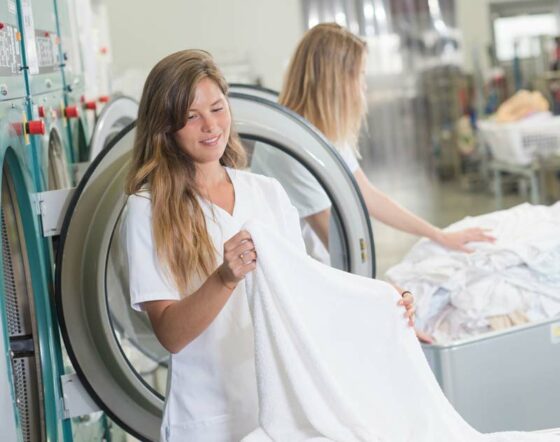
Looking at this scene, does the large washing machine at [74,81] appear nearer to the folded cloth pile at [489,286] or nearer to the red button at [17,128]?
the red button at [17,128]

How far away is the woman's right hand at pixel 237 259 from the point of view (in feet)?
5.22

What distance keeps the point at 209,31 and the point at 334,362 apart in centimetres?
561

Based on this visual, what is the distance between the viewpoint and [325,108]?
284cm

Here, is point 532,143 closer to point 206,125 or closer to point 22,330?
point 22,330

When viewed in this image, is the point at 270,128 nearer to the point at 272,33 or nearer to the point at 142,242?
the point at 142,242

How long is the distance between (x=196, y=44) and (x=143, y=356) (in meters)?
3.71

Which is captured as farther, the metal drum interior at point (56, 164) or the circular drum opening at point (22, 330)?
the metal drum interior at point (56, 164)

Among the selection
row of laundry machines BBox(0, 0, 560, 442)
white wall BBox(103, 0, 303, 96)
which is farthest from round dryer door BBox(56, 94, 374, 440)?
white wall BBox(103, 0, 303, 96)

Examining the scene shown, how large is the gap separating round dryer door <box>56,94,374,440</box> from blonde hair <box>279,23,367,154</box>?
21 centimetres

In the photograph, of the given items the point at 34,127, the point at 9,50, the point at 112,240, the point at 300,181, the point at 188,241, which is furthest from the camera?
the point at 300,181

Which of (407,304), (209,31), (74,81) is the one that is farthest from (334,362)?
(209,31)

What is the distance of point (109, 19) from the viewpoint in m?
6.77

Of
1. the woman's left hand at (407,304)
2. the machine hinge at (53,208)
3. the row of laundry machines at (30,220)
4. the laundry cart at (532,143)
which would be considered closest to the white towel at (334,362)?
the woman's left hand at (407,304)

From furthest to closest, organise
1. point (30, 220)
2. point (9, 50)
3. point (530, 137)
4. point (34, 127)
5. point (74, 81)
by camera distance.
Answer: point (530, 137), point (74, 81), point (30, 220), point (34, 127), point (9, 50)
